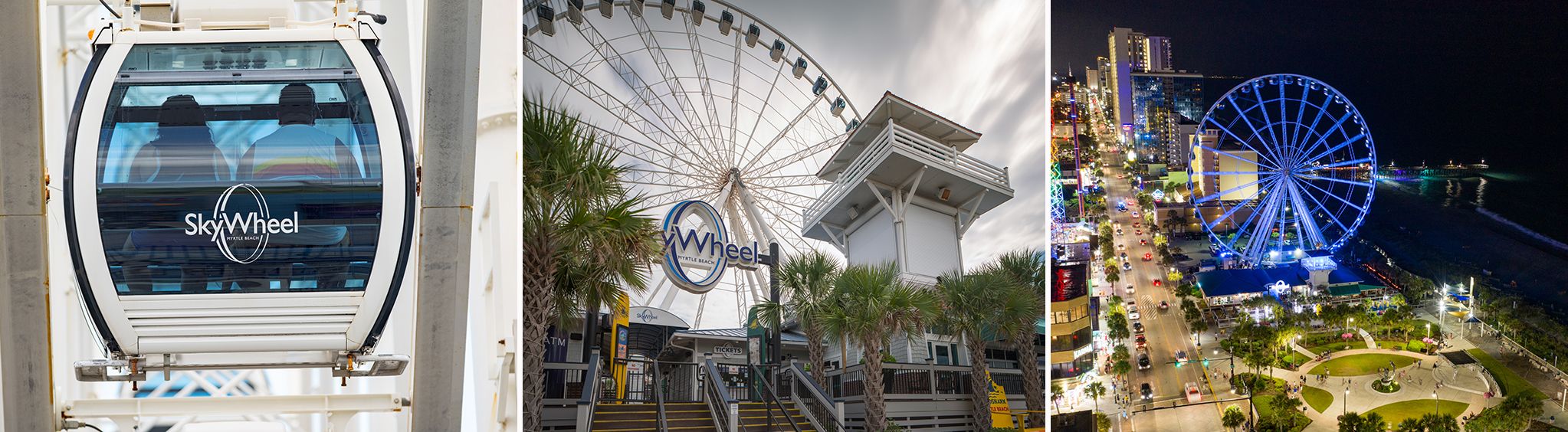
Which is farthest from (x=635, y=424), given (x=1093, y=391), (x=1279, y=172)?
(x=1279, y=172)

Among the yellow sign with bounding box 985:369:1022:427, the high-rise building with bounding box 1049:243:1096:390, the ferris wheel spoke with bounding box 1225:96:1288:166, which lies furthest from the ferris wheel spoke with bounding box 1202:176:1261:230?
the yellow sign with bounding box 985:369:1022:427

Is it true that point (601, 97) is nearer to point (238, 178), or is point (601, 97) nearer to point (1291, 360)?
point (238, 178)

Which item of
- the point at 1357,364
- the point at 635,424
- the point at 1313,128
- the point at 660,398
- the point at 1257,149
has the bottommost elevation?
the point at 1357,364

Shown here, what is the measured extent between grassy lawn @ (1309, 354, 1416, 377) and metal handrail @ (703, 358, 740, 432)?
1024 cm

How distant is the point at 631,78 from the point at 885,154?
4.38ft

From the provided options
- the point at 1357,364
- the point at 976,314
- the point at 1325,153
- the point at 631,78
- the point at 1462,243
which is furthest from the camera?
the point at 1325,153

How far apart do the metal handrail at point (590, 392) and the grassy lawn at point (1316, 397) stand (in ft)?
34.2

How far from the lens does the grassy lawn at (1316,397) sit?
11.1 meters

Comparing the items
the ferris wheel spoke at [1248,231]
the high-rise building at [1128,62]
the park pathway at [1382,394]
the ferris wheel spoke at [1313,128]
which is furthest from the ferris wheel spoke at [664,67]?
the ferris wheel spoke at [1313,128]

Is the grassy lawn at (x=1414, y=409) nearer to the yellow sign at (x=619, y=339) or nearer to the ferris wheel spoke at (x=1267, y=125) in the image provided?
the ferris wheel spoke at (x=1267, y=125)

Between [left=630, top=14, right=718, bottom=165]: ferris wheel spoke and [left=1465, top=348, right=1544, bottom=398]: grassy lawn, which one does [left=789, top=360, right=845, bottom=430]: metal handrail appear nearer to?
[left=630, top=14, right=718, bottom=165]: ferris wheel spoke

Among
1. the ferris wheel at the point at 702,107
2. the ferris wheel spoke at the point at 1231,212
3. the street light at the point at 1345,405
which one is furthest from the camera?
the ferris wheel spoke at the point at 1231,212

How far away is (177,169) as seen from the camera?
2.59 m

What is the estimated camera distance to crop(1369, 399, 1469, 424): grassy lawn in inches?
388
